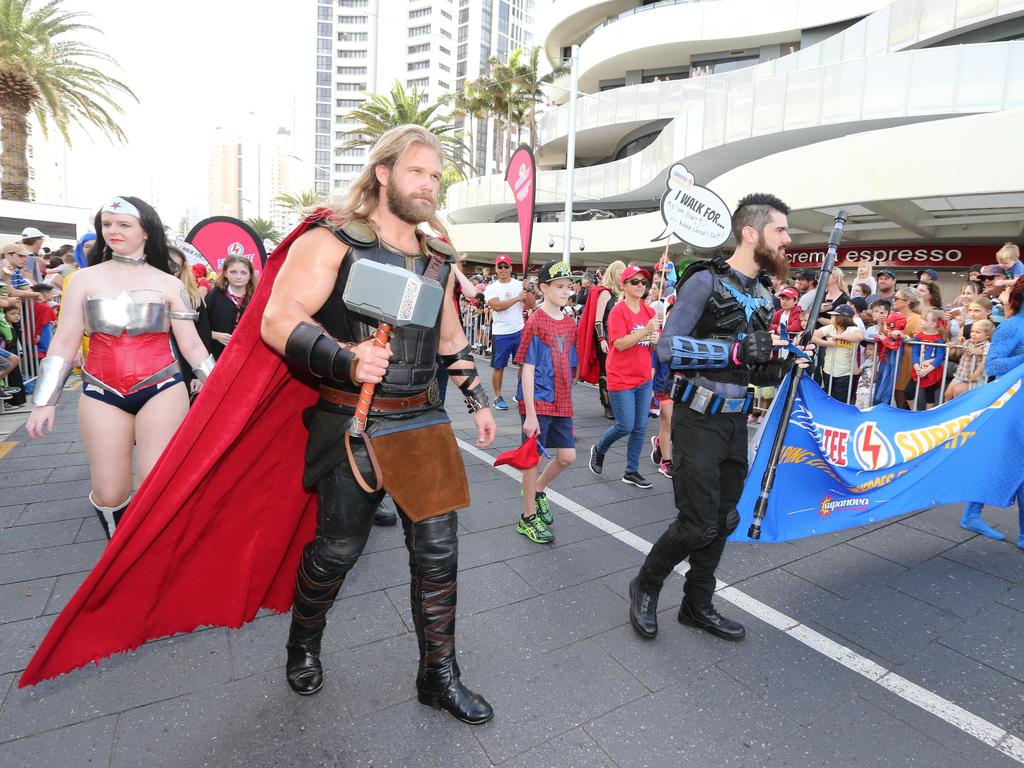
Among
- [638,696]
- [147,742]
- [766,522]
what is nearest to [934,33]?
[766,522]

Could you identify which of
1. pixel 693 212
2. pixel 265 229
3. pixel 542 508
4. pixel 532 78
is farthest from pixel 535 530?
pixel 265 229

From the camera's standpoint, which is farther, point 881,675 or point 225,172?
point 225,172

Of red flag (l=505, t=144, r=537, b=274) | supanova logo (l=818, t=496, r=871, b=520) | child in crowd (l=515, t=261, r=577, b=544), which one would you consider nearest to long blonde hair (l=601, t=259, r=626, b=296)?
child in crowd (l=515, t=261, r=577, b=544)

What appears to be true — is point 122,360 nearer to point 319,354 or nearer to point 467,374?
point 319,354

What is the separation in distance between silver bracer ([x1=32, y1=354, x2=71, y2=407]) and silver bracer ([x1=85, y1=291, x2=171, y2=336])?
230mm

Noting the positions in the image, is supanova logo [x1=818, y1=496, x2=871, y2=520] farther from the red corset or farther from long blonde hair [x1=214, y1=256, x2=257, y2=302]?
long blonde hair [x1=214, y1=256, x2=257, y2=302]

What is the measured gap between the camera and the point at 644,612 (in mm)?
3029

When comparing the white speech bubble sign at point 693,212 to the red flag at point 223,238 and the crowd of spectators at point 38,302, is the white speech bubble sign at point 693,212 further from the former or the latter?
the red flag at point 223,238

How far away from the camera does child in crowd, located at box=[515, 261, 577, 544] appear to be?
421 cm

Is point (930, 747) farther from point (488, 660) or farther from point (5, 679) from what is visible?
point (5, 679)

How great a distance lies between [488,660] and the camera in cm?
275

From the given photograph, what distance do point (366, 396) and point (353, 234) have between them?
0.60 m

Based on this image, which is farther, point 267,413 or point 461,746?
point 267,413

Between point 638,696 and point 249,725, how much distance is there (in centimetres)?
153
